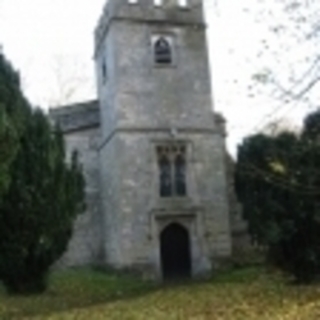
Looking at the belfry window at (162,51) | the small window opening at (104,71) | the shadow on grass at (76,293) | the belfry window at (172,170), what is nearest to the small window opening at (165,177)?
the belfry window at (172,170)

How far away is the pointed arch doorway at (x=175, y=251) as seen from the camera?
1995 cm

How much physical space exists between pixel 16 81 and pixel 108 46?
9.15m

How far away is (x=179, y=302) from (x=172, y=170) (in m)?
8.88

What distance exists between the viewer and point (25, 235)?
13.5m

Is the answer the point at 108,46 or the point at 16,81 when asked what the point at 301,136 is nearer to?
the point at 16,81

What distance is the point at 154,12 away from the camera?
20844mm

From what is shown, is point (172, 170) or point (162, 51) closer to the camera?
point (172, 170)

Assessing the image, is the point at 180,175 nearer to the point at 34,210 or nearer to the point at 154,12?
the point at 154,12

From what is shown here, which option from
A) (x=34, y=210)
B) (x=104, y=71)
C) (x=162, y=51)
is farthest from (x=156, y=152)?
(x=34, y=210)

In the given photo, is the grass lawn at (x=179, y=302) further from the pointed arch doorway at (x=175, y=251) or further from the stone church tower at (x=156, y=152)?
the pointed arch doorway at (x=175, y=251)

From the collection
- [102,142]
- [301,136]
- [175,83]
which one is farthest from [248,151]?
[102,142]

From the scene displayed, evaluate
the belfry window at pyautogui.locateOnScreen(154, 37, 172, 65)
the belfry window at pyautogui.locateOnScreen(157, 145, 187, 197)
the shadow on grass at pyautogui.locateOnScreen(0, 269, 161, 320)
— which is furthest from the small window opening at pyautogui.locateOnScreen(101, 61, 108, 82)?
the shadow on grass at pyautogui.locateOnScreen(0, 269, 161, 320)

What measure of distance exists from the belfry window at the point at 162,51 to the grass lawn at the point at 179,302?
828 centimetres

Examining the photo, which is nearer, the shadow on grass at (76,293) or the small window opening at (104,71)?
the shadow on grass at (76,293)
